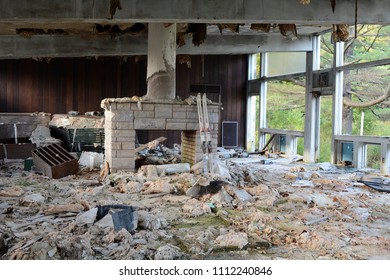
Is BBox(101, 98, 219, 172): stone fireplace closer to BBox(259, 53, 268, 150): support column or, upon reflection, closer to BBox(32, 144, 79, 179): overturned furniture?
BBox(32, 144, 79, 179): overturned furniture

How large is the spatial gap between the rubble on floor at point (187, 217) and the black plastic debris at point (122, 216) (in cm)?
1

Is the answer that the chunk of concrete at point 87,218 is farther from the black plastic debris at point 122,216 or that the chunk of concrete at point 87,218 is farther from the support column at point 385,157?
the support column at point 385,157

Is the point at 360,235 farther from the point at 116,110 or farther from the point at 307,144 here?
the point at 307,144

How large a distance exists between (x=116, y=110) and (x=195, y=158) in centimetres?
200

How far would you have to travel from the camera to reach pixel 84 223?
4832 millimetres

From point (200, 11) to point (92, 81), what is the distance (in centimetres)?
1043

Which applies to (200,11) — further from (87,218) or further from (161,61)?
(87,218)

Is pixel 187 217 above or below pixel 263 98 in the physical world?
below

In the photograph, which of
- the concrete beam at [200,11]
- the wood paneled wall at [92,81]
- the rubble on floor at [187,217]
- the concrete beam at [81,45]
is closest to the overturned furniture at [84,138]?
the concrete beam at [81,45]

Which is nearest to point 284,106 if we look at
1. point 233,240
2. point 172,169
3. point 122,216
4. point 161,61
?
point 161,61

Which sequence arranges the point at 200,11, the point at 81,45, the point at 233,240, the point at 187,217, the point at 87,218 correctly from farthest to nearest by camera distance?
the point at 81,45 < the point at 200,11 < the point at 187,217 < the point at 87,218 < the point at 233,240

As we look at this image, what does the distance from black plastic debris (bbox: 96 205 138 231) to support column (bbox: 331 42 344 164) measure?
8.71 m

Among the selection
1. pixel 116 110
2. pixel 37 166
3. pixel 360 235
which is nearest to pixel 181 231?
pixel 360 235

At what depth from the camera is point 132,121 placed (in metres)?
8.60
